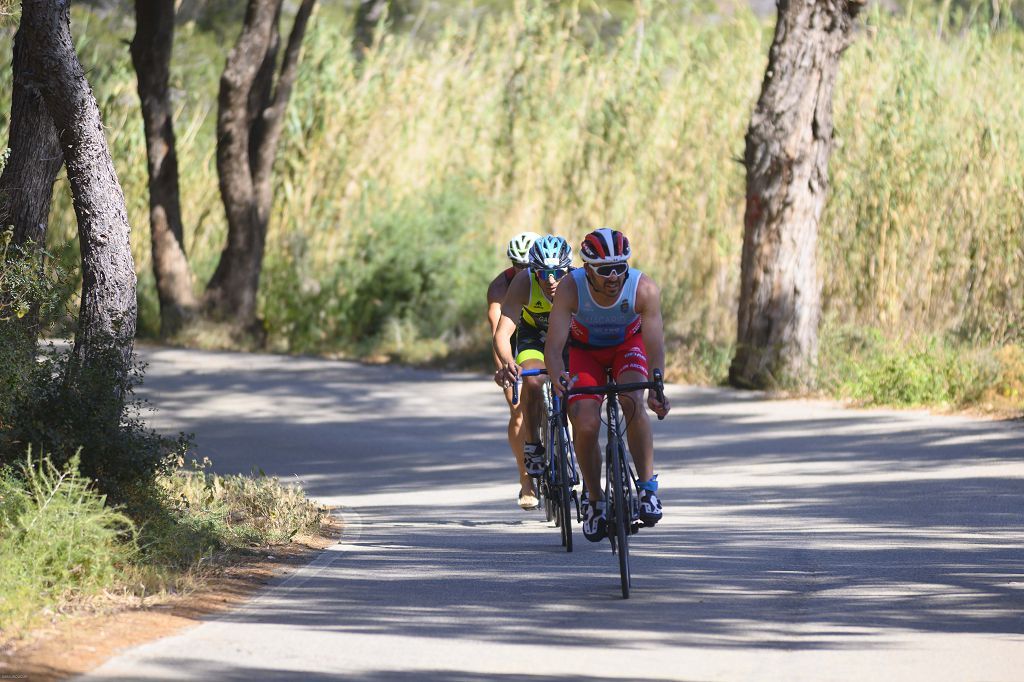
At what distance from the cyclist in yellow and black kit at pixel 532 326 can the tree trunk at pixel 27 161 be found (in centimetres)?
293

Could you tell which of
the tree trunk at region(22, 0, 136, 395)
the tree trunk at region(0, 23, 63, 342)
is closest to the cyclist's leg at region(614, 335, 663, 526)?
the tree trunk at region(22, 0, 136, 395)

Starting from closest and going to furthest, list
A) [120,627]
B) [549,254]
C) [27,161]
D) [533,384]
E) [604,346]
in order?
[120,627] < [604,346] < [27,161] < [549,254] < [533,384]

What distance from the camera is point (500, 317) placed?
1158 cm

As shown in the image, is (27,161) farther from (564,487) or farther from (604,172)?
(604,172)

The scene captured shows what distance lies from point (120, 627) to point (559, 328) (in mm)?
2854

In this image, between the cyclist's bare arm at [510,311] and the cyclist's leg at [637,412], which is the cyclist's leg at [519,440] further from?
the cyclist's leg at [637,412]

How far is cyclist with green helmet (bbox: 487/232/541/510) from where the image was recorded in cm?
1155

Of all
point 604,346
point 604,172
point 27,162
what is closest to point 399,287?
point 604,172

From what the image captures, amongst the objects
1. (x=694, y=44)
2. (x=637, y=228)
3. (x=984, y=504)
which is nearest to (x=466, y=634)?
(x=984, y=504)

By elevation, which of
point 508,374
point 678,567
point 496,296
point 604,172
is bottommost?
point 678,567

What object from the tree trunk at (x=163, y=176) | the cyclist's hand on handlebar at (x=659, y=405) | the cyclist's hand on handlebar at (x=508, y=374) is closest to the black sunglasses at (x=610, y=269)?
the cyclist's hand on handlebar at (x=659, y=405)

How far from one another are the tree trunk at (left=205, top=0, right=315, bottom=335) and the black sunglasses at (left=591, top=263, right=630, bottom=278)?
15535 mm

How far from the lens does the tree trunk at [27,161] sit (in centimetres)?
1075

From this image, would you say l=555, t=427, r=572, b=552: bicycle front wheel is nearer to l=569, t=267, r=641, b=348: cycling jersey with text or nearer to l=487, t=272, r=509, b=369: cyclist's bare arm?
l=569, t=267, r=641, b=348: cycling jersey with text
